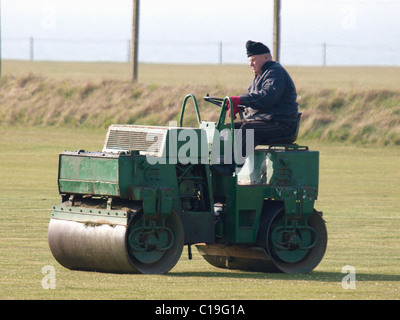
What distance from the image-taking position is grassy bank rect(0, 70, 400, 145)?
93.1 feet

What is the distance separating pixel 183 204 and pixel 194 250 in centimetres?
233

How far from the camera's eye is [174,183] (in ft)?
35.3

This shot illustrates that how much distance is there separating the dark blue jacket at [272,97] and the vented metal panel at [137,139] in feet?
3.38

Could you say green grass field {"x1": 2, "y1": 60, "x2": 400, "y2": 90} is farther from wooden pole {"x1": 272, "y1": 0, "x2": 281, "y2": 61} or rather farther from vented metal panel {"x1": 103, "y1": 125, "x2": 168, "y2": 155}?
vented metal panel {"x1": 103, "y1": 125, "x2": 168, "y2": 155}

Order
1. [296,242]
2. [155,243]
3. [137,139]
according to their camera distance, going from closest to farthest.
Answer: [155,243]
[137,139]
[296,242]

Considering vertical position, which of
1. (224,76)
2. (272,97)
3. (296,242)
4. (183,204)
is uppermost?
(224,76)

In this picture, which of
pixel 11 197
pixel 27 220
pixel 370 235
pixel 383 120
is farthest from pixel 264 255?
pixel 383 120

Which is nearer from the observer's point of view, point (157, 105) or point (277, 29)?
point (277, 29)

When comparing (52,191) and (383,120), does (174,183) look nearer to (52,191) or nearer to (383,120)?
(52,191)

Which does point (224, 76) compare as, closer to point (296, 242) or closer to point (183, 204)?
point (296, 242)

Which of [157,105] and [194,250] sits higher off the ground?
[157,105]

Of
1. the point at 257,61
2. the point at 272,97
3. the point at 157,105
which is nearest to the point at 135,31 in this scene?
the point at 157,105

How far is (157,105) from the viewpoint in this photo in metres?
31.7

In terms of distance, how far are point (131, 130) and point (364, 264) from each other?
2.95m
